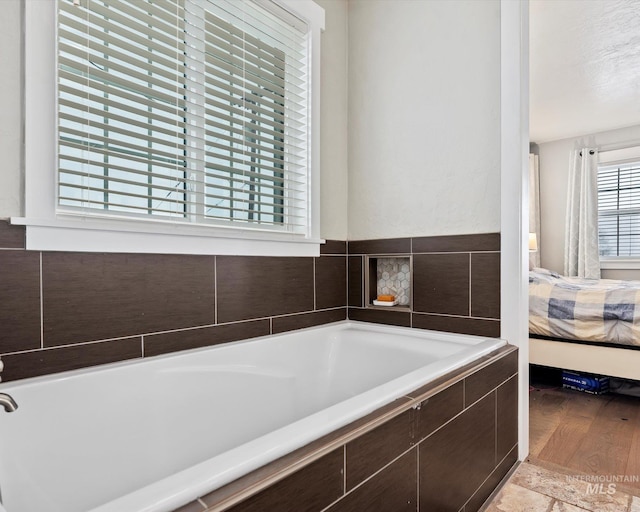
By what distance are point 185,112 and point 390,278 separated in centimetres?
143

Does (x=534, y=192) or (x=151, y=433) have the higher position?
(x=534, y=192)

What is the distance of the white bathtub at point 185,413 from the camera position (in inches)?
32.7

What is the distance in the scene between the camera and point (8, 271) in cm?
121

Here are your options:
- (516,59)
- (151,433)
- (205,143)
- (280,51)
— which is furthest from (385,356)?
(280,51)

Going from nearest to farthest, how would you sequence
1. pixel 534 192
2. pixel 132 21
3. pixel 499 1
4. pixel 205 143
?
pixel 132 21 < pixel 205 143 < pixel 499 1 < pixel 534 192

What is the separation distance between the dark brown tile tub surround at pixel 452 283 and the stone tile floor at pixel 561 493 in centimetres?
62

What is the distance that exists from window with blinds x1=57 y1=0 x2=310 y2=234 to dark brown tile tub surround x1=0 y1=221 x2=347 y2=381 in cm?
20

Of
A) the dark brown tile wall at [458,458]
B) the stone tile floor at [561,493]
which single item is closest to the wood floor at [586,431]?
the stone tile floor at [561,493]

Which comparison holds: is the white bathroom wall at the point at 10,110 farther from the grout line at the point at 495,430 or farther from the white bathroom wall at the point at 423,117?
the grout line at the point at 495,430

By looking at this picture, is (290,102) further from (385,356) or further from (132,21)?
(385,356)

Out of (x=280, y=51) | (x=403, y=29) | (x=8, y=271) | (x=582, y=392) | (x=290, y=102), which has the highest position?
(x=403, y=29)

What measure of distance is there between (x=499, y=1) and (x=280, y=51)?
1091mm

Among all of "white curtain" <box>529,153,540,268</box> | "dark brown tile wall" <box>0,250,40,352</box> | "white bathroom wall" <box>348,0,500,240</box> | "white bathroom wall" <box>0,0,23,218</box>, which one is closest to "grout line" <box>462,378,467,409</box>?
"white bathroom wall" <box>348,0,500,240</box>

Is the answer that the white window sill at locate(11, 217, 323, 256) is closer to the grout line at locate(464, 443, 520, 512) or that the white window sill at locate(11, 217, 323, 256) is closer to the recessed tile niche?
the recessed tile niche
